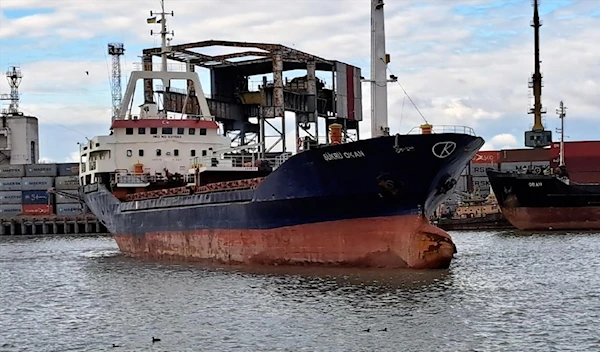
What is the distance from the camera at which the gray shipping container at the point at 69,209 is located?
67.6m

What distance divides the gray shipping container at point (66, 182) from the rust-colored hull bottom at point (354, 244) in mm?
45010

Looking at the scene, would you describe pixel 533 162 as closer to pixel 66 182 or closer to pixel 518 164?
pixel 518 164

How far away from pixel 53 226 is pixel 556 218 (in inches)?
1446

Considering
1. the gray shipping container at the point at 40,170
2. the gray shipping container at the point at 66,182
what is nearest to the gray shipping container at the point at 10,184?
the gray shipping container at the point at 40,170

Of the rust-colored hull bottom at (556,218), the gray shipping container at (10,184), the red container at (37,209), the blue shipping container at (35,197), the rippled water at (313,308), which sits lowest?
the rippled water at (313,308)

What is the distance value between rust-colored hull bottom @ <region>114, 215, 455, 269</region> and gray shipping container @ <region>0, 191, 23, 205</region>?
48.5m

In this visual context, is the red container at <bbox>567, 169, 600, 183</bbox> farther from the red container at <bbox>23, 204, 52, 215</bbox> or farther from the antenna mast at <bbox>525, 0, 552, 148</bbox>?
the red container at <bbox>23, 204, 52, 215</bbox>

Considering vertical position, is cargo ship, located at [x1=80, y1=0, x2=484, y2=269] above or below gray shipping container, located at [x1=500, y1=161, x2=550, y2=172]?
below

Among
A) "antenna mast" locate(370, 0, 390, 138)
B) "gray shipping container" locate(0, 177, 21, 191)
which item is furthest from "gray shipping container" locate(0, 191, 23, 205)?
"antenna mast" locate(370, 0, 390, 138)

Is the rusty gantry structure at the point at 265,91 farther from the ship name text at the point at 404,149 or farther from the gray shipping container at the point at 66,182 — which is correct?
the ship name text at the point at 404,149

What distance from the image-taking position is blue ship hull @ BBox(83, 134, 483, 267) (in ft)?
72.2

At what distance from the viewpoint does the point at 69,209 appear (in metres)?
68.0

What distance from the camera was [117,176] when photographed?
34.8 metres

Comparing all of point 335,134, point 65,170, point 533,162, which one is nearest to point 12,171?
point 65,170
